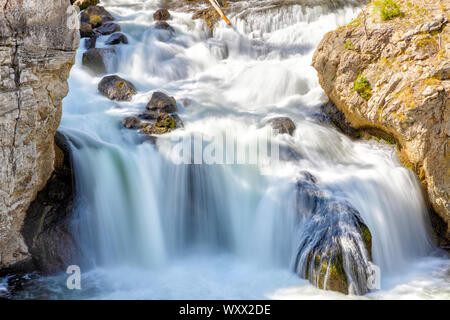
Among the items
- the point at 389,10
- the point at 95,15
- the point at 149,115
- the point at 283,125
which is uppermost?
the point at 95,15

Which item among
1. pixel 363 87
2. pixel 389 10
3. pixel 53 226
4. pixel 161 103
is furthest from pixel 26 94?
pixel 389 10

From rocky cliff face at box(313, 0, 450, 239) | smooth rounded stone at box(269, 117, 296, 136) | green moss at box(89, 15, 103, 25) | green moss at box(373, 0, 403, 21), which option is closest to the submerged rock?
smooth rounded stone at box(269, 117, 296, 136)

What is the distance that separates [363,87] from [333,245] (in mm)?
3382

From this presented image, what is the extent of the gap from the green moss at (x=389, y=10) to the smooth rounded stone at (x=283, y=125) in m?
2.59

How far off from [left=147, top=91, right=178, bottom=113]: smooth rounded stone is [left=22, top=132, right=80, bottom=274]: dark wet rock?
2.84 metres

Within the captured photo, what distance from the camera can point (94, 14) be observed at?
41.2 feet

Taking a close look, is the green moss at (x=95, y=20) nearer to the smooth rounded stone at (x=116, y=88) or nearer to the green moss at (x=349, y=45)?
the smooth rounded stone at (x=116, y=88)

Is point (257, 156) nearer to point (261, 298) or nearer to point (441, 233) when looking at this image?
point (261, 298)

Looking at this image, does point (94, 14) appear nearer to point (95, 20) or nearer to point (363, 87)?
point (95, 20)

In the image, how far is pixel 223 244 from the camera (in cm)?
585

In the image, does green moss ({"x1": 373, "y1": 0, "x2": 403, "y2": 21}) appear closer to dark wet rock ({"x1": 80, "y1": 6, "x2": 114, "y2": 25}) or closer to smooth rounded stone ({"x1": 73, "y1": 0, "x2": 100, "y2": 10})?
dark wet rock ({"x1": 80, "y1": 6, "x2": 114, "y2": 25})

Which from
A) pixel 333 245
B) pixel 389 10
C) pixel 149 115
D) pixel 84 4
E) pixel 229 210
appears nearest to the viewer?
pixel 333 245

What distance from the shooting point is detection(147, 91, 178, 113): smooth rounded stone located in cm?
803
